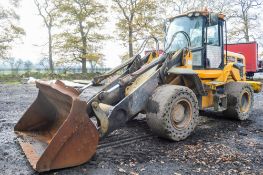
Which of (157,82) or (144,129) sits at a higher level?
(157,82)

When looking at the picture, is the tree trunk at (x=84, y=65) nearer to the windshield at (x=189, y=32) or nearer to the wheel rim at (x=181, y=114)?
the windshield at (x=189, y=32)

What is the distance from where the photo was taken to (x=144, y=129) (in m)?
6.72

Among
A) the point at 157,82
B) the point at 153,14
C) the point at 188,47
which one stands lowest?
the point at 157,82

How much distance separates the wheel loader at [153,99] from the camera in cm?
435

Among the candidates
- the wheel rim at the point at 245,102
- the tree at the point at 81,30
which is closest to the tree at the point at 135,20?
the tree at the point at 81,30

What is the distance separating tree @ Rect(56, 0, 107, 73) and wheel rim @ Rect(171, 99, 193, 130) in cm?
2167

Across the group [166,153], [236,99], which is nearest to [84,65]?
[236,99]

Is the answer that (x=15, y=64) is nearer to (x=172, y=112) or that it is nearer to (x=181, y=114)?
(x=181, y=114)

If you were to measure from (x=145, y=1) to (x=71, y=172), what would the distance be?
2453cm

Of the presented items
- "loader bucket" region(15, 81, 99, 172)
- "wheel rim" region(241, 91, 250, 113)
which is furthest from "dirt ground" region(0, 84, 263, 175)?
"wheel rim" region(241, 91, 250, 113)

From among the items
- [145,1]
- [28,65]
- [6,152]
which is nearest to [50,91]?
[6,152]

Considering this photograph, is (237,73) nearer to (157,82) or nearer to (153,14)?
(157,82)

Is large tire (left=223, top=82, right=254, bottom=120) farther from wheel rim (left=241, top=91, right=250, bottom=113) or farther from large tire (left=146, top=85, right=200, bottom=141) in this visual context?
large tire (left=146, top=85, right=200, bottom=141)

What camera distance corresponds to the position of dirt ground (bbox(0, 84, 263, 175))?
4430 millimetres
